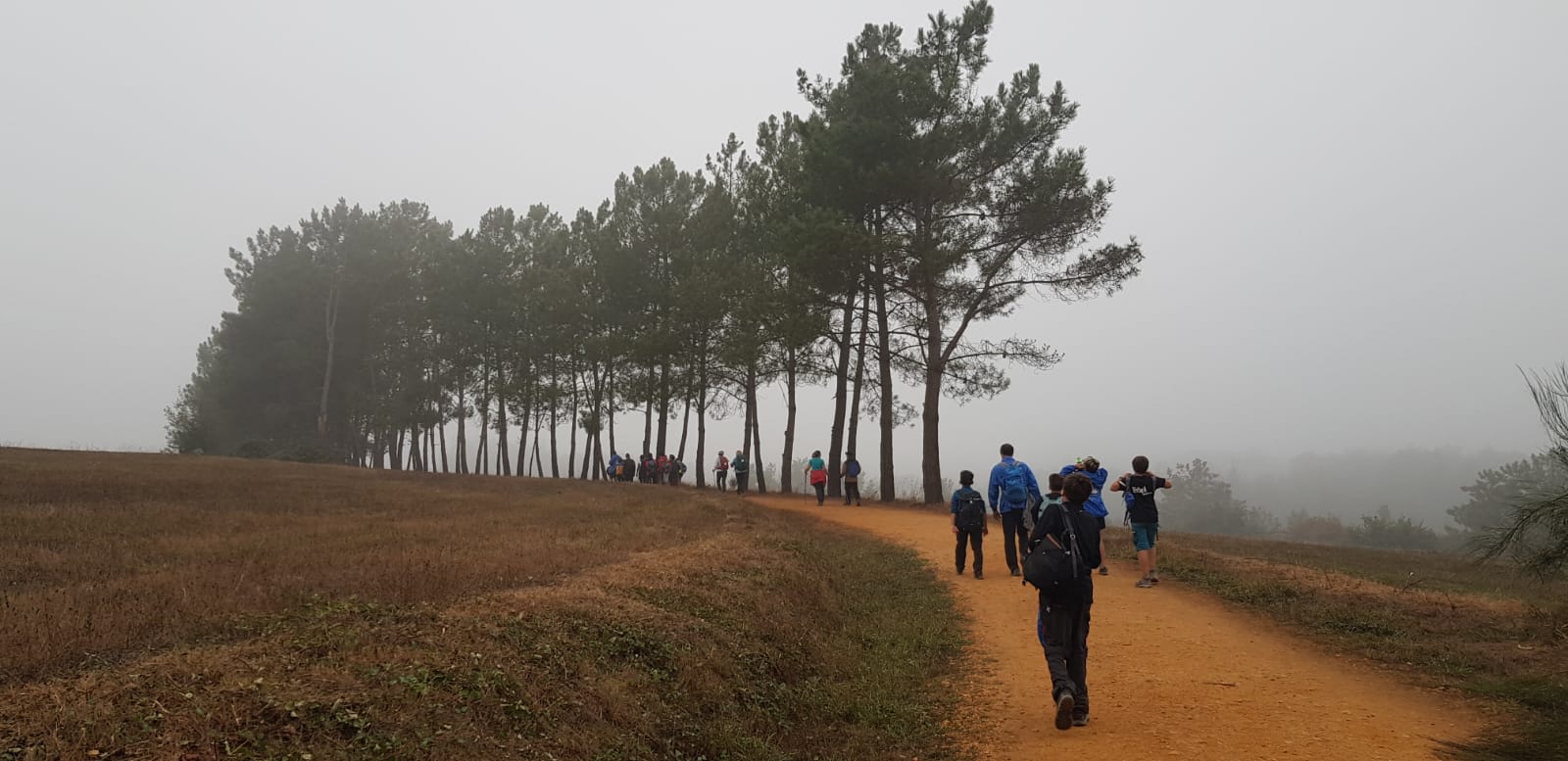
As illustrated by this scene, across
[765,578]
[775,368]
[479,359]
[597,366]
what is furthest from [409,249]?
[765,578]

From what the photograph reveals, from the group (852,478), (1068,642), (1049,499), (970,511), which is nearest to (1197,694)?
(1068,642)

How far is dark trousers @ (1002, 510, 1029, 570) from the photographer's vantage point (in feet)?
39.9

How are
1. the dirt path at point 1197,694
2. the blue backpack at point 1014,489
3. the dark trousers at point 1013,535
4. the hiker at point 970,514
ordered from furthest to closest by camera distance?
1. the hiker at point 970,514
2. the dark trousers at point 1013,535
3. the blue backpack at point 1014,489
4. the dirt path at point 1197,694

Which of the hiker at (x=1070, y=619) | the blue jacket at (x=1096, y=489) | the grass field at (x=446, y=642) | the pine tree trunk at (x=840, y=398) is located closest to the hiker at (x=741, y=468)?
the pine tree trunk at (x=840, y=398)

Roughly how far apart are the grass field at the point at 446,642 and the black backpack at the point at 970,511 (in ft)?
4.21

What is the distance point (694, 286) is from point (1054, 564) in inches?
1153

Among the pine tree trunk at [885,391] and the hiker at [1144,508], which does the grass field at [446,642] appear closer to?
the hiker at [1144,508]

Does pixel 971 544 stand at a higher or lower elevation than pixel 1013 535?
lower

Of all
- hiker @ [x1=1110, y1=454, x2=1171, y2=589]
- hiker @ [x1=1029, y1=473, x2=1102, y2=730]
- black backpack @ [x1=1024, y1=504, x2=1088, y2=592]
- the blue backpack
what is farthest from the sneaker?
the blue backpack

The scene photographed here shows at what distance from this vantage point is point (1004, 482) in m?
12.1

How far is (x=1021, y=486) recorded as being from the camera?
12.0m

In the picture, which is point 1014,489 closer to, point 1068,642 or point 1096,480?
point 1096,480

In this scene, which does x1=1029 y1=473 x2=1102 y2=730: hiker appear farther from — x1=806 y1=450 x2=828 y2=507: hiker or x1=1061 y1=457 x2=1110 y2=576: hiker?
x1=806 y1=450 x2=828 y2=507: hiker

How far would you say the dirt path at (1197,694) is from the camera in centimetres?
577
